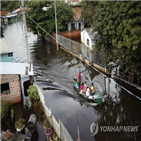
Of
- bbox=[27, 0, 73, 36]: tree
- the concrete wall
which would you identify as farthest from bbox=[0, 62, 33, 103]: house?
the concrete wall

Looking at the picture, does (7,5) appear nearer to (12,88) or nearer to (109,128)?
(12,88)

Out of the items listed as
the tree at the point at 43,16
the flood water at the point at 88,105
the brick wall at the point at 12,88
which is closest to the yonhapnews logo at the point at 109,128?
the flood water at the point at 88,105

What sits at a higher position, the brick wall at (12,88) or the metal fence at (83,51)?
the metal fence at (83,51)

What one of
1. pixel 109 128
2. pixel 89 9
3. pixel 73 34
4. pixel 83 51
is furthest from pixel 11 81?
pixel 73 34

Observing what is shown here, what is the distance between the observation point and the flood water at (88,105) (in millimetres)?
10078

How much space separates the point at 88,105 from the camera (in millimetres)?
12719

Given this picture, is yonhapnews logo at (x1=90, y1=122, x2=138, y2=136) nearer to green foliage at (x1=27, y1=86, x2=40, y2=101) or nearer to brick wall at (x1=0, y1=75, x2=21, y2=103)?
green foliage at (x1=27, y1=86, x2=40, y2=101)

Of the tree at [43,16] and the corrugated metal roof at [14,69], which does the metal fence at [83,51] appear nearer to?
the tree at [43,16]

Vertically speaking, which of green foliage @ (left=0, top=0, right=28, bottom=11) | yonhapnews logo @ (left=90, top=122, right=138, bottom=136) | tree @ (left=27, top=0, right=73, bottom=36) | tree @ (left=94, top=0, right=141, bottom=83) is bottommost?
yonhapnews logo @ (left=90, top=122, right=138, bottom=136)

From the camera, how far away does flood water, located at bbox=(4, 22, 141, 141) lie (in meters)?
10.1

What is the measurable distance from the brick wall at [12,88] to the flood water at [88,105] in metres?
2.23

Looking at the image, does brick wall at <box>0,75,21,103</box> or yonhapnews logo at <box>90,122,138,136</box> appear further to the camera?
brick wall at <box>0,75,21,103</box>

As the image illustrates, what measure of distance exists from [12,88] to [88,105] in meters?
5.58

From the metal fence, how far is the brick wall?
949cm
